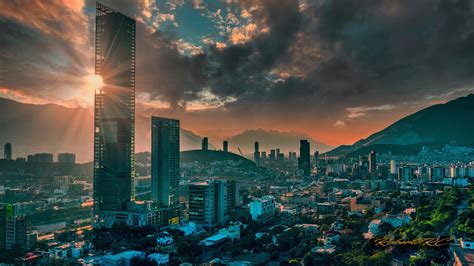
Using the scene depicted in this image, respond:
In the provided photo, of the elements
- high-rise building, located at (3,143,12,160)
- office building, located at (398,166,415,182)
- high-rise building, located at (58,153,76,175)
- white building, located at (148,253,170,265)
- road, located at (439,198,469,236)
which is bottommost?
white building, located at (148,253,170,265)

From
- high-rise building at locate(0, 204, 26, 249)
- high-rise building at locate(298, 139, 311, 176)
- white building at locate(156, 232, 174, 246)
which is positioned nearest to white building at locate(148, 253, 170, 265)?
white building at locate(156, 232, 174, 246)

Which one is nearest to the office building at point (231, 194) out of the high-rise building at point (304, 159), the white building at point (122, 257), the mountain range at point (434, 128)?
the white building at point (122, 257)

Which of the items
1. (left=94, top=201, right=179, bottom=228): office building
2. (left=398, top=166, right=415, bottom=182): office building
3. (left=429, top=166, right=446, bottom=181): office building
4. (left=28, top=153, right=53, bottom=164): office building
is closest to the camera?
(left=94, top=201, right=179, bottom=228): office building

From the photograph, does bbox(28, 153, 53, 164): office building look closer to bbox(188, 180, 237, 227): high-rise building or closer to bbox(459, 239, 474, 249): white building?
bbox(188, 180, 237, 227): high-rise building

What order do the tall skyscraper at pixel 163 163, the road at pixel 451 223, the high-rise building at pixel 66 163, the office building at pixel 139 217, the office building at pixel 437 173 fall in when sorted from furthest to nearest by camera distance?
the high-rise building at pixel 66 163 < the office building at pixel 437 173 < the tall skyscraper at pixel 163 163 < the office building at pixel 139 217 < the road at pixel 451 223

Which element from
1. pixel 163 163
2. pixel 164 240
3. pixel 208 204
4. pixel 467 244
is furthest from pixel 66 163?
pixel 467 244

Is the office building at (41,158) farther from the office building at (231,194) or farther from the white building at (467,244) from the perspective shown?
the white building at (467,244)

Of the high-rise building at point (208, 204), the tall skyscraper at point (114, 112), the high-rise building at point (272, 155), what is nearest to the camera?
the high-rise building at point (208, 204)
